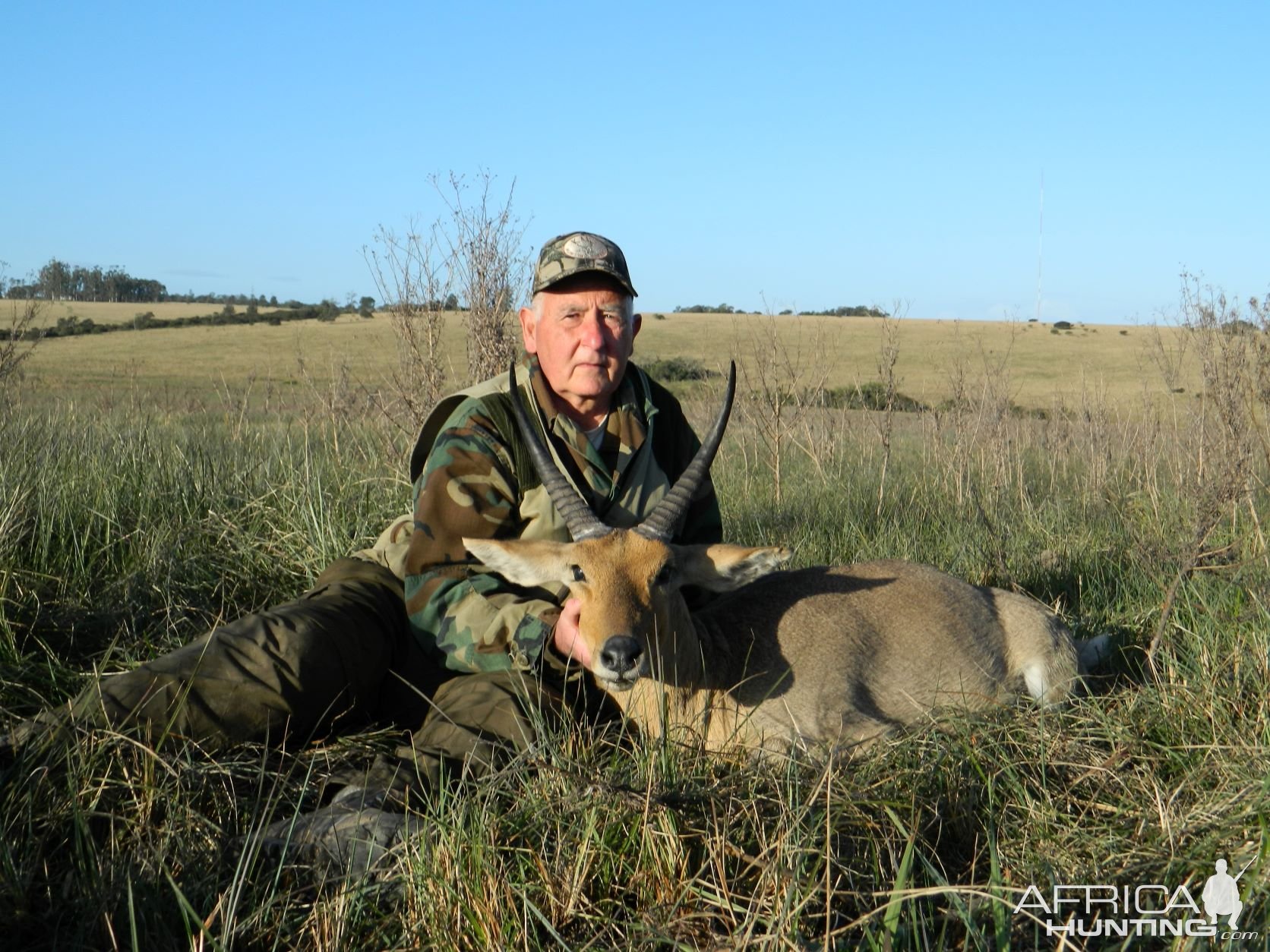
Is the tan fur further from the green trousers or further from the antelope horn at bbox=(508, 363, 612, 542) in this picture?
the green trousers

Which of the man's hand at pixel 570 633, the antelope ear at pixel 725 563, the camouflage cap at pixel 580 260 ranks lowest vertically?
the man's hand at pixel 570 633

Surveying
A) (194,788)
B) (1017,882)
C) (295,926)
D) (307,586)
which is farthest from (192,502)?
(1017,882)

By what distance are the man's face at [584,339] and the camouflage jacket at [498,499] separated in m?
0.14

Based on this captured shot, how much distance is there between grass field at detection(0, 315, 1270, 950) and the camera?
308cm

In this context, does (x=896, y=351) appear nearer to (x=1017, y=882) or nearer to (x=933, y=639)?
(x=933, y=639)

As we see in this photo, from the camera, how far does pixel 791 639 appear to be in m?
5.26

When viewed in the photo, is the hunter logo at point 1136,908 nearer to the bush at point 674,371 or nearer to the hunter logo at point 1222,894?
the hunter logo at point 1222,894

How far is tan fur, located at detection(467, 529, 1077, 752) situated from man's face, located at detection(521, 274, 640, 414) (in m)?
0.88

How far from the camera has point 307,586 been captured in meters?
6.48

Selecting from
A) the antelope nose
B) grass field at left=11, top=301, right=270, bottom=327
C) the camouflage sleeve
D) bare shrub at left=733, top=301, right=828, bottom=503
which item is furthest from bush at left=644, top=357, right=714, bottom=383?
grass field at left=11, top=301, right=270, bottom=327

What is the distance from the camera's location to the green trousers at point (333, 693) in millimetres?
4102

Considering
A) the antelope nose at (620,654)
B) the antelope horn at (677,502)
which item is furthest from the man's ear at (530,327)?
the antelope nose at (620,654)

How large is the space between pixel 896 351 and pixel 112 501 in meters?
6.75

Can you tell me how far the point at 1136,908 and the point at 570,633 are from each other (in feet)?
7.47
